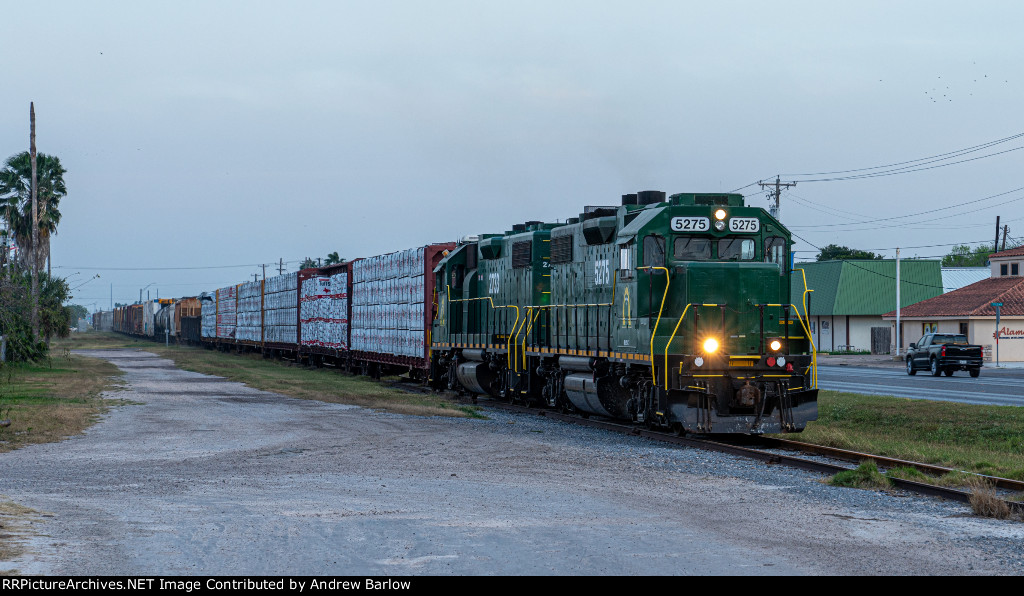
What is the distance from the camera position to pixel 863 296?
7488 centimetres

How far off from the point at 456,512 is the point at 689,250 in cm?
803

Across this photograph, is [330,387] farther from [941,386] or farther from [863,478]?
[863,478]

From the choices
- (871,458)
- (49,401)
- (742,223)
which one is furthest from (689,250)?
(49,401)

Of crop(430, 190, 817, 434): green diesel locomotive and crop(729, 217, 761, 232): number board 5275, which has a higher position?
crop(729, 217, 761, 232): number board 5275

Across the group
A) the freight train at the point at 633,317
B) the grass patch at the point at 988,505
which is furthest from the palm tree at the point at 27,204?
the grass patch at the point at 988,505

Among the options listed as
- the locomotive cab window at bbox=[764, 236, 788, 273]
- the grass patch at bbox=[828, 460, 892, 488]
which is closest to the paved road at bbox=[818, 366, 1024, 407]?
the locomotive cab window at bbox=[764, 236, 788, 273]

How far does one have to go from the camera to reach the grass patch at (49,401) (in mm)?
17531

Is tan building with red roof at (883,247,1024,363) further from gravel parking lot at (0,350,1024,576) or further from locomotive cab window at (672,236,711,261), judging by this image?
gravel parking lot at (0,350,1024,576)

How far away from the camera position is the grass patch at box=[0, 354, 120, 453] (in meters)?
17.5

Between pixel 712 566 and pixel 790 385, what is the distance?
29.2ft

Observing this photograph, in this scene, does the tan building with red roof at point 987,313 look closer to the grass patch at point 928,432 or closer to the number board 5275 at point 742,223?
the grass patch at point 928,432

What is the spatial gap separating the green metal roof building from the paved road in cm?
3039
